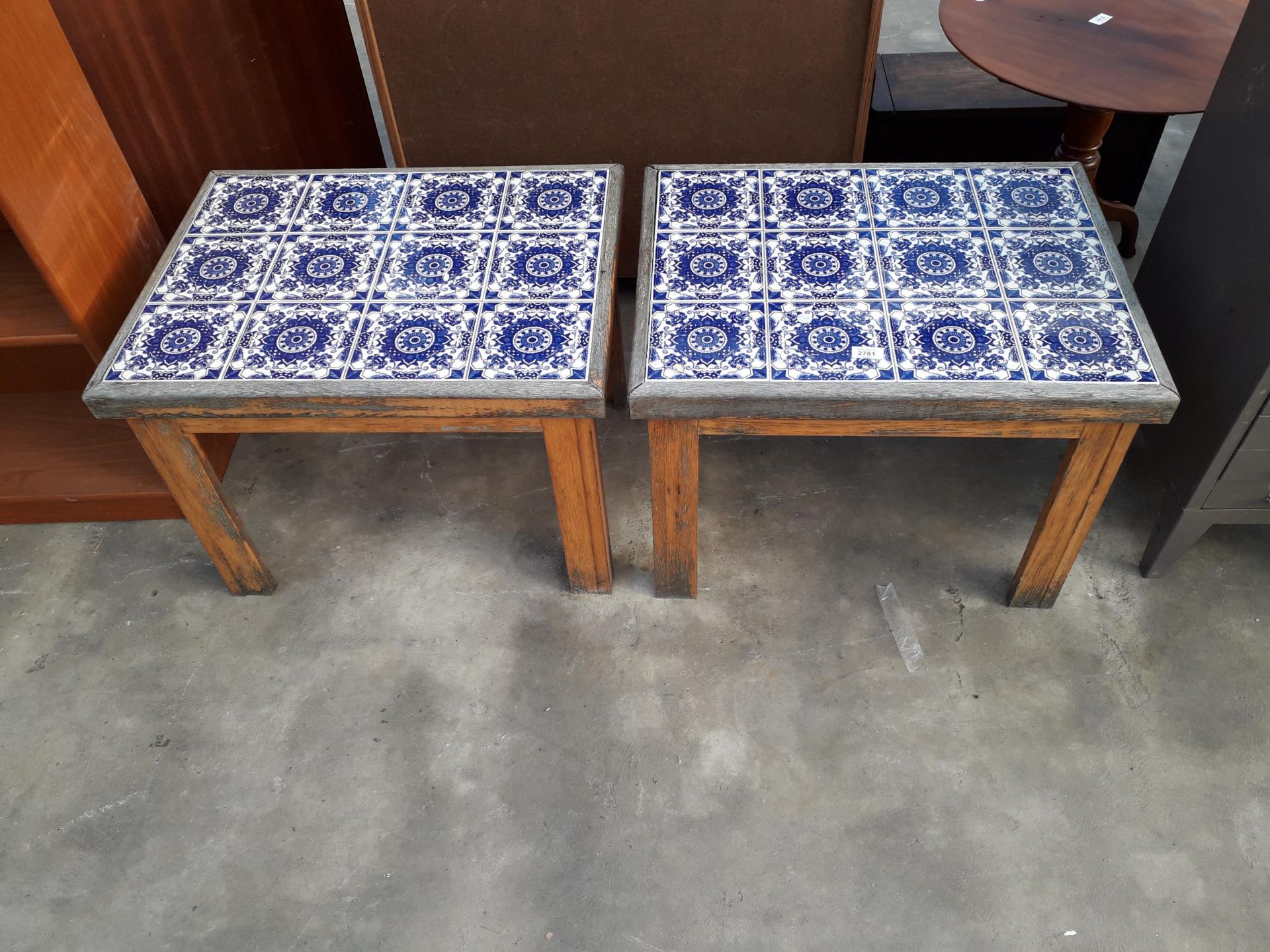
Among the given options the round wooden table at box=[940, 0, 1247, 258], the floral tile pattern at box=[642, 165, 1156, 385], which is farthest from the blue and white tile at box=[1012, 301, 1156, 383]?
the round wooden table at box=[940, 0, 1247, 258]

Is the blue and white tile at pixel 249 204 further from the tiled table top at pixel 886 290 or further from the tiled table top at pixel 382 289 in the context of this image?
the tiled table top at pixel 886 290

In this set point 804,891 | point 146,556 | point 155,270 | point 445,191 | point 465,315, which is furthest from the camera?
point 146,556

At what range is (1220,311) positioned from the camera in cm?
191

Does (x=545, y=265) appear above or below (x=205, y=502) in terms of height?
above

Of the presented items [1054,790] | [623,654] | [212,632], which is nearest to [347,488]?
[212,632]

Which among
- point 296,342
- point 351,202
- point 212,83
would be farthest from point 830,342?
point 212,83

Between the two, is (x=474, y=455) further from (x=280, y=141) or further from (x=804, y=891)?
(x=804, y=891)

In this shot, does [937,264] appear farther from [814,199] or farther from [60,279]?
[60,279]

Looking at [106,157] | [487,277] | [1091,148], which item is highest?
[106,157]

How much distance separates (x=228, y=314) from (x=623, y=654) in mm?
1090

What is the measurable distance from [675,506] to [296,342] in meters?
0.82

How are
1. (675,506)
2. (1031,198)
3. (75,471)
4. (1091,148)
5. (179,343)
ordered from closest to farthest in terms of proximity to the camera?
(179,343), (675,506), (1031,198), (75,471), (1091,148)

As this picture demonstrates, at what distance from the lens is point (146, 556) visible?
2.36 metres

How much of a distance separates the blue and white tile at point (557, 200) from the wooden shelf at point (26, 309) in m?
0.99
